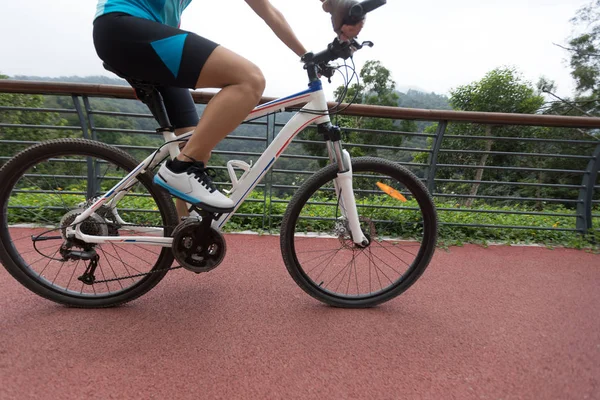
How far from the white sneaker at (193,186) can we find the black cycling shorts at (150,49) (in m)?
0.38

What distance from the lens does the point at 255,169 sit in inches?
63.3

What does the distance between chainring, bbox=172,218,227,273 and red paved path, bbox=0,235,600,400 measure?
0.28 metres

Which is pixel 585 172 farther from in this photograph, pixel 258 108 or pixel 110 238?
pixel 110 238

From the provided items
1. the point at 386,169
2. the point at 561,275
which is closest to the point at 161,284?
the point at 386,169

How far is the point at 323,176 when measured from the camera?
1639 millimetres

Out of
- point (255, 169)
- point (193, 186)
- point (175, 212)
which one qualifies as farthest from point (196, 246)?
point (255, 169)

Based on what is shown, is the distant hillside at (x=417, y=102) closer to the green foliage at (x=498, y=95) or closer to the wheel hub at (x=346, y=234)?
the wheel hub at (x=346, y=234)

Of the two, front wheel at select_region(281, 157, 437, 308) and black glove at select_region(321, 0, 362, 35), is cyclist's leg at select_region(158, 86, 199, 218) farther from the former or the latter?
black glove at select_region(321, 0, 362, 35)

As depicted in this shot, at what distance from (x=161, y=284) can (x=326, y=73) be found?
1541 millimetres

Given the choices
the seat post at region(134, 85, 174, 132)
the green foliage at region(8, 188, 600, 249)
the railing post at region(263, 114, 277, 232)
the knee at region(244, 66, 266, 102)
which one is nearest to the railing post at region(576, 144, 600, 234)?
the green foliage at region(8, 188, 600, 249)

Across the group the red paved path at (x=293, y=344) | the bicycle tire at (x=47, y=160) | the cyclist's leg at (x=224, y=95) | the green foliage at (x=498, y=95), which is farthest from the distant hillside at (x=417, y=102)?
the green foliage at (x=498, y=95)

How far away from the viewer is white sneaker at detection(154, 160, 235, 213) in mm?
1390

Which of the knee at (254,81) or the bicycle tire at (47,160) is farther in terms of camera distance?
the bicycle tire at (47,160)

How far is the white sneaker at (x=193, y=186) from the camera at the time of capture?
139cm
